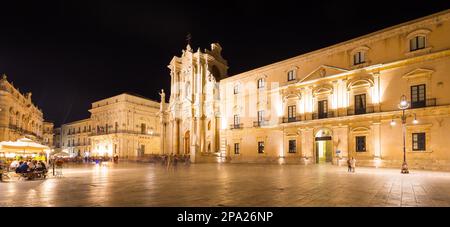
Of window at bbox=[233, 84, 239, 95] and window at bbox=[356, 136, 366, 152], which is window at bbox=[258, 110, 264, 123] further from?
window at bbox=[356, 136, 366, 152]

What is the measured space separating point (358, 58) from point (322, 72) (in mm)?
3730

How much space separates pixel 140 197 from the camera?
9609mm

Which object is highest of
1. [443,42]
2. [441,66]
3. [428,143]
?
[443,42]

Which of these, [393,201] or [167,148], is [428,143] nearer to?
[393,201]

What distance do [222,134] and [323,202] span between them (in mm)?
32165

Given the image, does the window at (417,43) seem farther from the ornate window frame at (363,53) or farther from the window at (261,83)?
the window at (261,83)

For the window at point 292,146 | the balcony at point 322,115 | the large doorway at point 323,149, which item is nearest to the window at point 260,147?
the window at point 292,146

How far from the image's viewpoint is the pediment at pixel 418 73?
23.6 meters

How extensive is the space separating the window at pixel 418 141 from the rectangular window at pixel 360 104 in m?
4.68

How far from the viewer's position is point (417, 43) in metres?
24.6

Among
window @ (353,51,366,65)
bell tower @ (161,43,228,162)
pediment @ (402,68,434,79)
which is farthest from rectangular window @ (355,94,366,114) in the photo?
bell tower @ (161,43,228,162)

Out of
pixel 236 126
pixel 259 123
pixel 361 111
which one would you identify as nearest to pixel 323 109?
pixel 361 111
